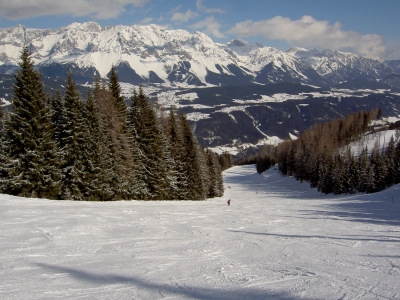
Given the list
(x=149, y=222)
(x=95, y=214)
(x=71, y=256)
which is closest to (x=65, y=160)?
(x=95, y=214)

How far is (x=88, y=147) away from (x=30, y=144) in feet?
16.0

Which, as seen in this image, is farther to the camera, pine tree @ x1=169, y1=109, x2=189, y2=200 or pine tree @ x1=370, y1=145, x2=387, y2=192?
pine tree @ x1=370, y1=145, x2=387, y2=192

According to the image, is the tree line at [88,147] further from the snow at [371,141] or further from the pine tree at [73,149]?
the snow at [371,141]

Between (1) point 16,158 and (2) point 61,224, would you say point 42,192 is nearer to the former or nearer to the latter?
(1) point 16,158

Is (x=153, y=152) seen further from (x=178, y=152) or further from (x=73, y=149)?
(x=73, y=149)

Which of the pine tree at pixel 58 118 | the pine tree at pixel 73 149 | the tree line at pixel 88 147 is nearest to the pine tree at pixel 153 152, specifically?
the tree line at pixel 88 147

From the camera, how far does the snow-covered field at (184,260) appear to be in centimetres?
701

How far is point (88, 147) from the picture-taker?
28156mm

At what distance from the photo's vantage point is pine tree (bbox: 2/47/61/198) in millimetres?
24031

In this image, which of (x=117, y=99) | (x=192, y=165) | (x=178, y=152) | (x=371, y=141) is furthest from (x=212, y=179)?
(x=371, y=141)

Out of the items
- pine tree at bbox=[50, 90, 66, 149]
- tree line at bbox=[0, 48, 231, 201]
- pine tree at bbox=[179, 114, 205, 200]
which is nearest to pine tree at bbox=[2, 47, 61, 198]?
tree line at bbox=[0, 48, 231, 201]

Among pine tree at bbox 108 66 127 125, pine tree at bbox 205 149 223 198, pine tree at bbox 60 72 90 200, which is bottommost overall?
pine tree at bbox 205 149 223 198

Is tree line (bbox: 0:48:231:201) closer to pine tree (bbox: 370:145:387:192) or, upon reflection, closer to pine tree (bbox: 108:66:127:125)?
pine tree (bbox: 108:66:127:125)

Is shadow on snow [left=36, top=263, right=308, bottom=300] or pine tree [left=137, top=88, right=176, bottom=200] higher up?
pine tree [left=137, top=88, right=176, bottom=200]
